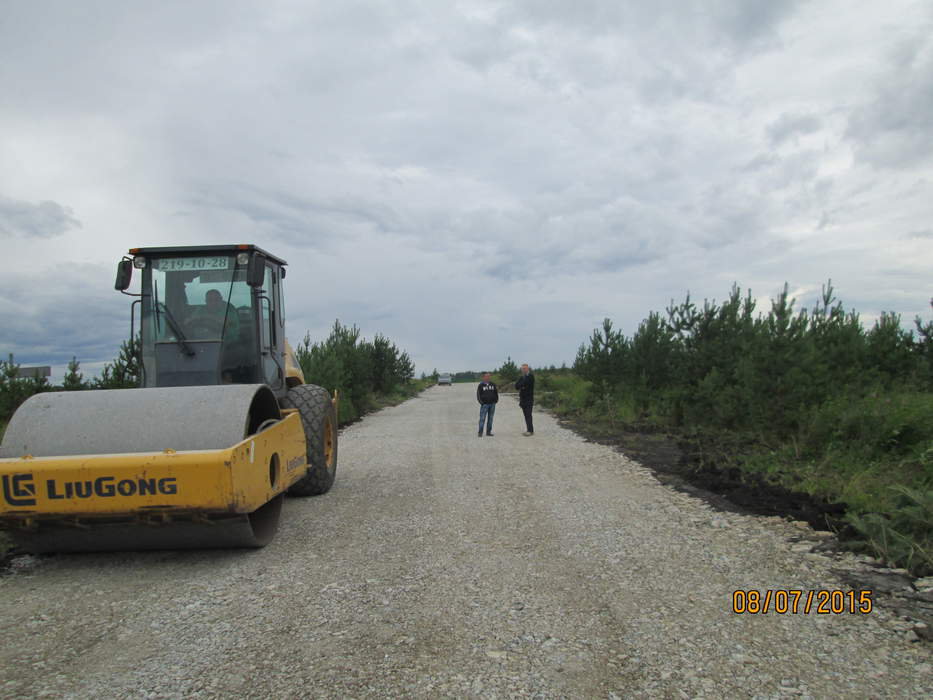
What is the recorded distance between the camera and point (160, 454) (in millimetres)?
4594

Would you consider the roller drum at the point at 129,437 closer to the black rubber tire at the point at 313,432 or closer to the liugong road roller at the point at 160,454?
the liugong road roller at the point at 160,454

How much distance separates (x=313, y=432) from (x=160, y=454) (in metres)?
3.04

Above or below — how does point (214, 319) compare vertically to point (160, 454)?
above

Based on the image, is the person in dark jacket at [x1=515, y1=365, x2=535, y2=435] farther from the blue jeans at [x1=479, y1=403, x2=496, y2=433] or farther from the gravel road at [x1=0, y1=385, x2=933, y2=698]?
the gravel road at [x1=0, y1=385, x2=933, y2=698]

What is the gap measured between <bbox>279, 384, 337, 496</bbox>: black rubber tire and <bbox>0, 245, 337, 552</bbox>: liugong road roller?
2.99 feet

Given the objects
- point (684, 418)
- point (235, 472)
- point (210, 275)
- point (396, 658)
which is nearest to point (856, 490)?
point (396, 658)

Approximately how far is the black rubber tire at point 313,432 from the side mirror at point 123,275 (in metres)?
2.17

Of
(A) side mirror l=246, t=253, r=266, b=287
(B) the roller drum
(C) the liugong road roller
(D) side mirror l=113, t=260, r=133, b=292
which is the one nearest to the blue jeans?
(C) the liugong road roller

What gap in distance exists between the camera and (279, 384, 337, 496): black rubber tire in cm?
762

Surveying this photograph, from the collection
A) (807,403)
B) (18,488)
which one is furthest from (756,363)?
(18,488)

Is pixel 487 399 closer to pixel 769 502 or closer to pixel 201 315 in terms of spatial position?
pixel 769 502

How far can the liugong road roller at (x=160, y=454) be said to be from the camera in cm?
454

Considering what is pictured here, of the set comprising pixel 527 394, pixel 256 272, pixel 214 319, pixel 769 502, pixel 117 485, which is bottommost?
pixel 769 502

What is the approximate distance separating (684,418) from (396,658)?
1395cm
